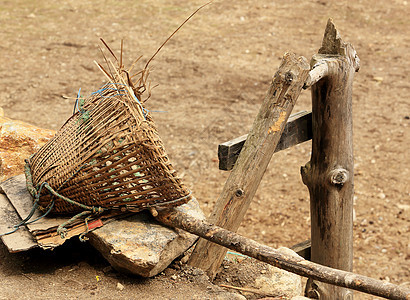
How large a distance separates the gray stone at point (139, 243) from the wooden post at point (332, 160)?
95 centimetres

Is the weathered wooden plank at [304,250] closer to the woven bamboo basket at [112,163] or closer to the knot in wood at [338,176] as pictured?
the knot in wood at [338,176]

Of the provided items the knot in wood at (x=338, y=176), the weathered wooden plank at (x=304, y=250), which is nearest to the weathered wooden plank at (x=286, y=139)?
the knot in wood at (x=338, y=176)

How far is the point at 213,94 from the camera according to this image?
282 inches

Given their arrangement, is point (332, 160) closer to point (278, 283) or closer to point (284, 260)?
point (278, 283)

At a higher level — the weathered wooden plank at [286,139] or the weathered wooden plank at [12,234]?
the weathered wooden plank at [286,139]

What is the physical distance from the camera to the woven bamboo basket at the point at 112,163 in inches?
101

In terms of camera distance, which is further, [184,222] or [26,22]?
[26,22]

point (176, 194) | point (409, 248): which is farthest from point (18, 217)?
point (409, 248)

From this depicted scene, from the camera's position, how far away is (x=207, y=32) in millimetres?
8891

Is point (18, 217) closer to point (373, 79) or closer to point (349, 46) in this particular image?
point (349, 46)

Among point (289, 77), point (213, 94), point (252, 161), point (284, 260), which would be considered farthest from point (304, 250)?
point (213, 94)

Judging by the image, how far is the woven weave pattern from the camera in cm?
255

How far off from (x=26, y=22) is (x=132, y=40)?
1832 mm

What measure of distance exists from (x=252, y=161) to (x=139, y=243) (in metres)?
0.76
